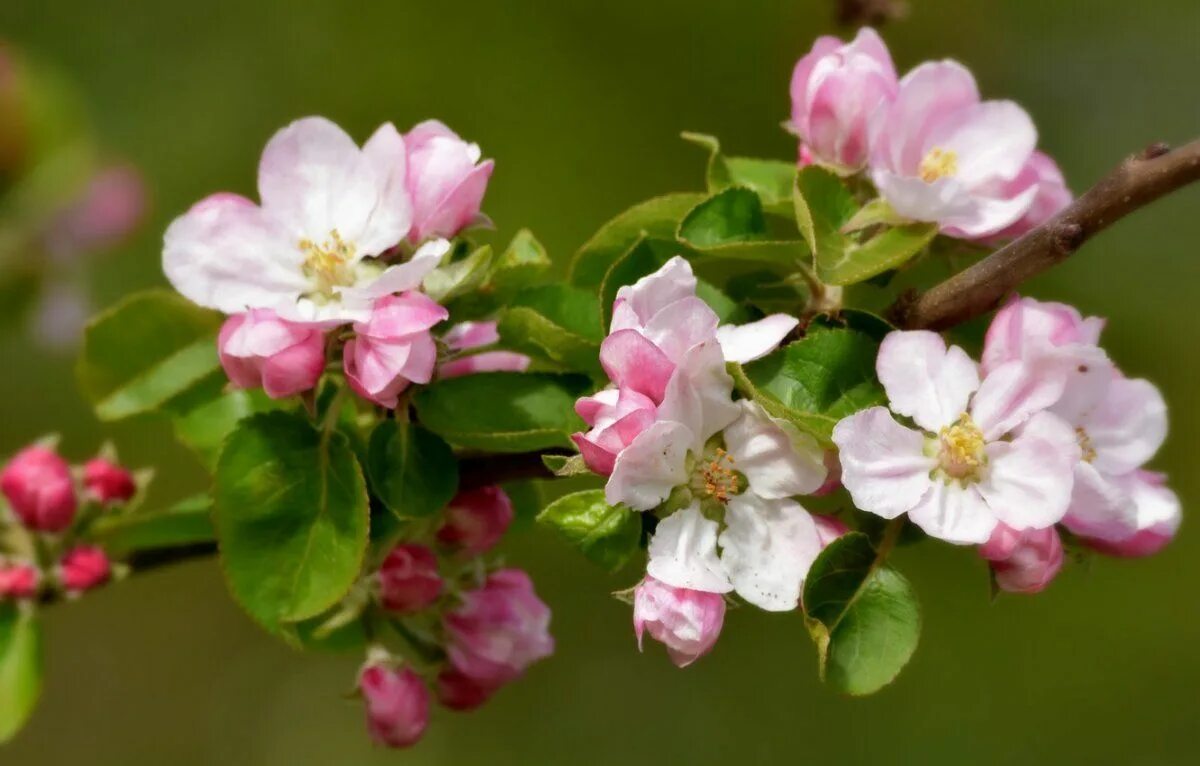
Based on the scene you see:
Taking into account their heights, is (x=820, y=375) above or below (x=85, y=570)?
above

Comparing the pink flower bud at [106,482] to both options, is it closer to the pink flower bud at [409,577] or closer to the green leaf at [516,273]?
the pink flower bud at [409,577]

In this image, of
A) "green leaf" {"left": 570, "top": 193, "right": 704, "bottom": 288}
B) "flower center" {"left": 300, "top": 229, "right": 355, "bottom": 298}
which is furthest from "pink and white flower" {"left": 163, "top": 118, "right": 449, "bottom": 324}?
"green leaf" {"left": 570, "top": 193, "right": 704, "bottom": 288}

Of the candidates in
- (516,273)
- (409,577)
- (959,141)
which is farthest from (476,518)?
(959,141)

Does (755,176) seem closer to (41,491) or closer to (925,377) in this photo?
(925,377)

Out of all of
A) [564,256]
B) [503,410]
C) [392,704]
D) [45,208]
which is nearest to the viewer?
[503,410]

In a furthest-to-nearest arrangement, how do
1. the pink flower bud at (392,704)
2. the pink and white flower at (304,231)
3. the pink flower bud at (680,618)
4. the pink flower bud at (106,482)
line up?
1. the pink flower bud at (106,482)
2. the pink flower bud at (392,704)
3. the pink and white flower at (304,231)
4. the pink flower bud at (680,618)

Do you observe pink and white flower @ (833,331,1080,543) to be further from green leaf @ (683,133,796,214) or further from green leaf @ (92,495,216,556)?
green leaf @ (92,495,216,556)

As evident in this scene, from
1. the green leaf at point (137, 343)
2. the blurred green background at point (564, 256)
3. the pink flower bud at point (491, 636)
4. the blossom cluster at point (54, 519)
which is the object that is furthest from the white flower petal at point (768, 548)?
the blurred green background at point (564, 256)
